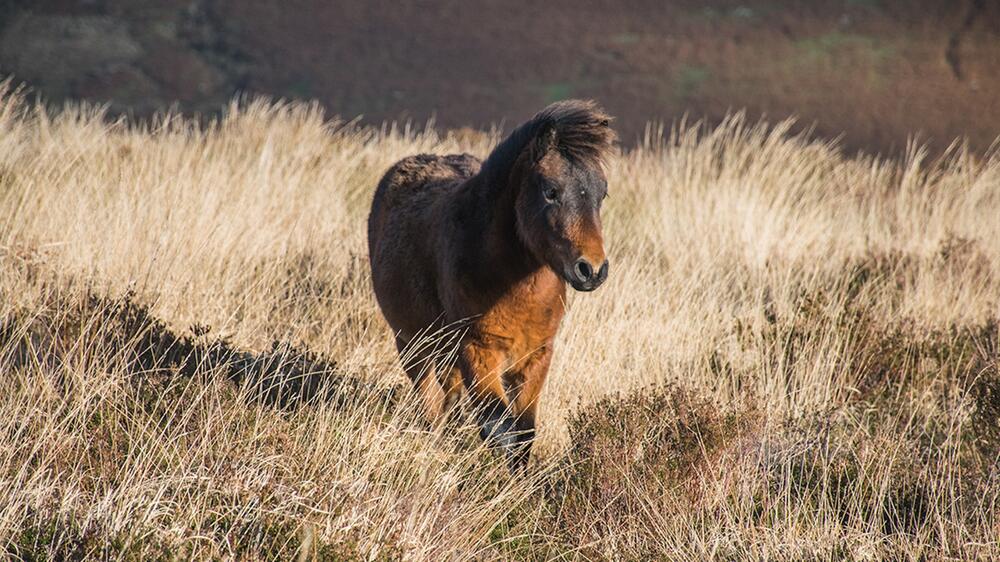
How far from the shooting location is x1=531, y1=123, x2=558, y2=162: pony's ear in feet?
14.4

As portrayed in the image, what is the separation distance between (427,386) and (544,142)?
1543 millimetres

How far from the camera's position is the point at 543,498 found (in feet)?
14.5

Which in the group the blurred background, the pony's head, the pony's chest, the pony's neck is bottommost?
the blurred background

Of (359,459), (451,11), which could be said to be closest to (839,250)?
(359,459)

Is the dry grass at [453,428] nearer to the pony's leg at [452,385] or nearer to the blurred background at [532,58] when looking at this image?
the pony's leg at [452,385]

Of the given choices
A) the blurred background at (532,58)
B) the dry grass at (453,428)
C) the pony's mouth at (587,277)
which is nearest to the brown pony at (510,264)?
the pony's mouth at (587,277)

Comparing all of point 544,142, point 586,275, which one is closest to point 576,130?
point 544,142

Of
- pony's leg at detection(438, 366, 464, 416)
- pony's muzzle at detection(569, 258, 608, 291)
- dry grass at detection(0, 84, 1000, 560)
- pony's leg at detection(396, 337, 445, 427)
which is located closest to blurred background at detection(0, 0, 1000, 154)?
dry grass at detection(0, 84, 1000, 560)

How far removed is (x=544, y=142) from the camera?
441cm

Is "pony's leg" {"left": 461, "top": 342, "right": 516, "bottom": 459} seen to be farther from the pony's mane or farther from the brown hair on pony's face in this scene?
the pony's mane

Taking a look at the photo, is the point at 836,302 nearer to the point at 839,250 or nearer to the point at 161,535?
the point at 839,250

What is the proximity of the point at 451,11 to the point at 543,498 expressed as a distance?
3265cm

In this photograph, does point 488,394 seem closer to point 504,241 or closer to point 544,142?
point 504,241

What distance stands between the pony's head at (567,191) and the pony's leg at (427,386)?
0.99 m
